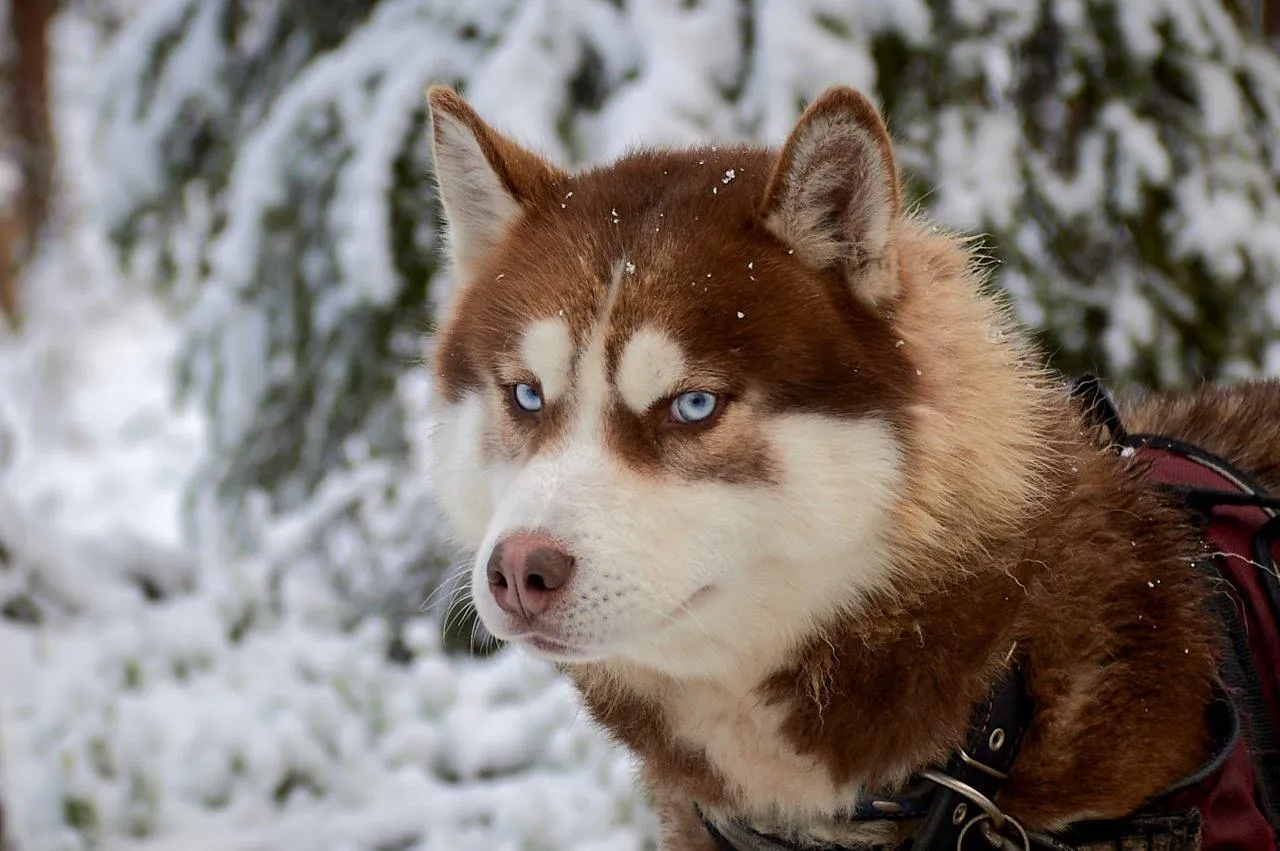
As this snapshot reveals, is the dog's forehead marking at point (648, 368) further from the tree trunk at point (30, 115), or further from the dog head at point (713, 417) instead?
the tree trunk at point (30, 115)

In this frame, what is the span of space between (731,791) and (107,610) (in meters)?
3.00

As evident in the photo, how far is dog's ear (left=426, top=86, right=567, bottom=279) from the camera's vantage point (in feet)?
6.45

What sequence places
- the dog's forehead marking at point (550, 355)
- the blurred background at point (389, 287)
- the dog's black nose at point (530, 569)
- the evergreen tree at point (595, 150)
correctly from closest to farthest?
the dog's black nose at point (530, 569), the dog's forehead marking at point (550, 355), the blurred background at point (389, 287), the evergreen tree at point (595, 150)

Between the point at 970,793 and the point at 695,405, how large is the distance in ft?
2.09

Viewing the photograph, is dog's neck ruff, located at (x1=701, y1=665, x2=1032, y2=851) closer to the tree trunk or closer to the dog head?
the dog head

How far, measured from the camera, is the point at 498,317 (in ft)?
6.15

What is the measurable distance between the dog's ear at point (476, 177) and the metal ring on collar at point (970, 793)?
109 cm

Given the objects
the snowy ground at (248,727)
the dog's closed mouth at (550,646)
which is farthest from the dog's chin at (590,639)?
the snowy ground at (248,727)

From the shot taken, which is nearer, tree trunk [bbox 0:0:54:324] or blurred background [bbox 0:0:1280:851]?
blurred background [bbox 0:0:1280:851]


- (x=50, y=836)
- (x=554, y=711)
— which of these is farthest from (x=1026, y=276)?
(x=50, y=836)

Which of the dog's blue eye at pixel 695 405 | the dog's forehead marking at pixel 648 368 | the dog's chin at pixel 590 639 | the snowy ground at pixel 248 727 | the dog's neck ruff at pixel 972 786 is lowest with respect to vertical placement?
the snowy ground at pixel 248 727

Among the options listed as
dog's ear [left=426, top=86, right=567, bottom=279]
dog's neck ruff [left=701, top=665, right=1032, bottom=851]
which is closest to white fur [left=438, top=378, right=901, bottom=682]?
dog's neck ruff [left=701, top=665, right=1032, bottom=851]

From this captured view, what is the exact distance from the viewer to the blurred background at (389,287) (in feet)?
11.0

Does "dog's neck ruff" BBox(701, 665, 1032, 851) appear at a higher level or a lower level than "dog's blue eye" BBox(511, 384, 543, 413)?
lower
